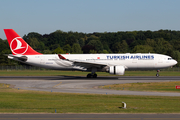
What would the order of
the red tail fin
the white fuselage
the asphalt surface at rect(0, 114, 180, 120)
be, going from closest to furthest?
the asphalt surface at rect(0, 114, 180, 120) → the white fuselage → the red tail fin

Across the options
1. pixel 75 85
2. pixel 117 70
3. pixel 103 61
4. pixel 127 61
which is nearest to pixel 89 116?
pixel 75 85

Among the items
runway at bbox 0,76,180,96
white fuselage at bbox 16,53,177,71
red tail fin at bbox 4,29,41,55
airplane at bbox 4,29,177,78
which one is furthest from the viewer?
red tail fin at bbox 4,29,41,55

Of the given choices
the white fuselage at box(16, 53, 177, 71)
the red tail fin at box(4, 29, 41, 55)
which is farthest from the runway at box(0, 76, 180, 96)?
the red tail fin at box(4, 29, 41, 55)

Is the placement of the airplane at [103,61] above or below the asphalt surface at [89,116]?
above

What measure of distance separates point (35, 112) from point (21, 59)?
3174 cm

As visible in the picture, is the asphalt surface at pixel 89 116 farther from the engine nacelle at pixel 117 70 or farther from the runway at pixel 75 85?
the engine nacelle at pixel 117 70

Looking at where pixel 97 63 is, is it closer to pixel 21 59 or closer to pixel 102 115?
pixel 21 59

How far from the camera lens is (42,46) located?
18525cm

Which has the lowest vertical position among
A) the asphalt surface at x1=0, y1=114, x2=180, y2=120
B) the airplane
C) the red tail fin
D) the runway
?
the asphalt surface at x1=0, y1=114, x2=180, y2=120

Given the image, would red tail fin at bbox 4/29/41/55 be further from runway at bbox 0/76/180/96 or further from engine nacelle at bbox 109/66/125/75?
engine nacelle at bbox 109/66/125/75

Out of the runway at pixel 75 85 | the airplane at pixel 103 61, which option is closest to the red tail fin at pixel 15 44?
the airplane at pixel 103 61

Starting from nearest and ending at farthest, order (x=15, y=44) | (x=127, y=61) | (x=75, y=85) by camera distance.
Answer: (x=75, y=85) → (x=127, y=61) → (x=15, y=44)

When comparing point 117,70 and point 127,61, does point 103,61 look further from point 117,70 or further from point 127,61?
point 127,61

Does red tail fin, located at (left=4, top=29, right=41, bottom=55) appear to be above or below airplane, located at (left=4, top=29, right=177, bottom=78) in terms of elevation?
above
